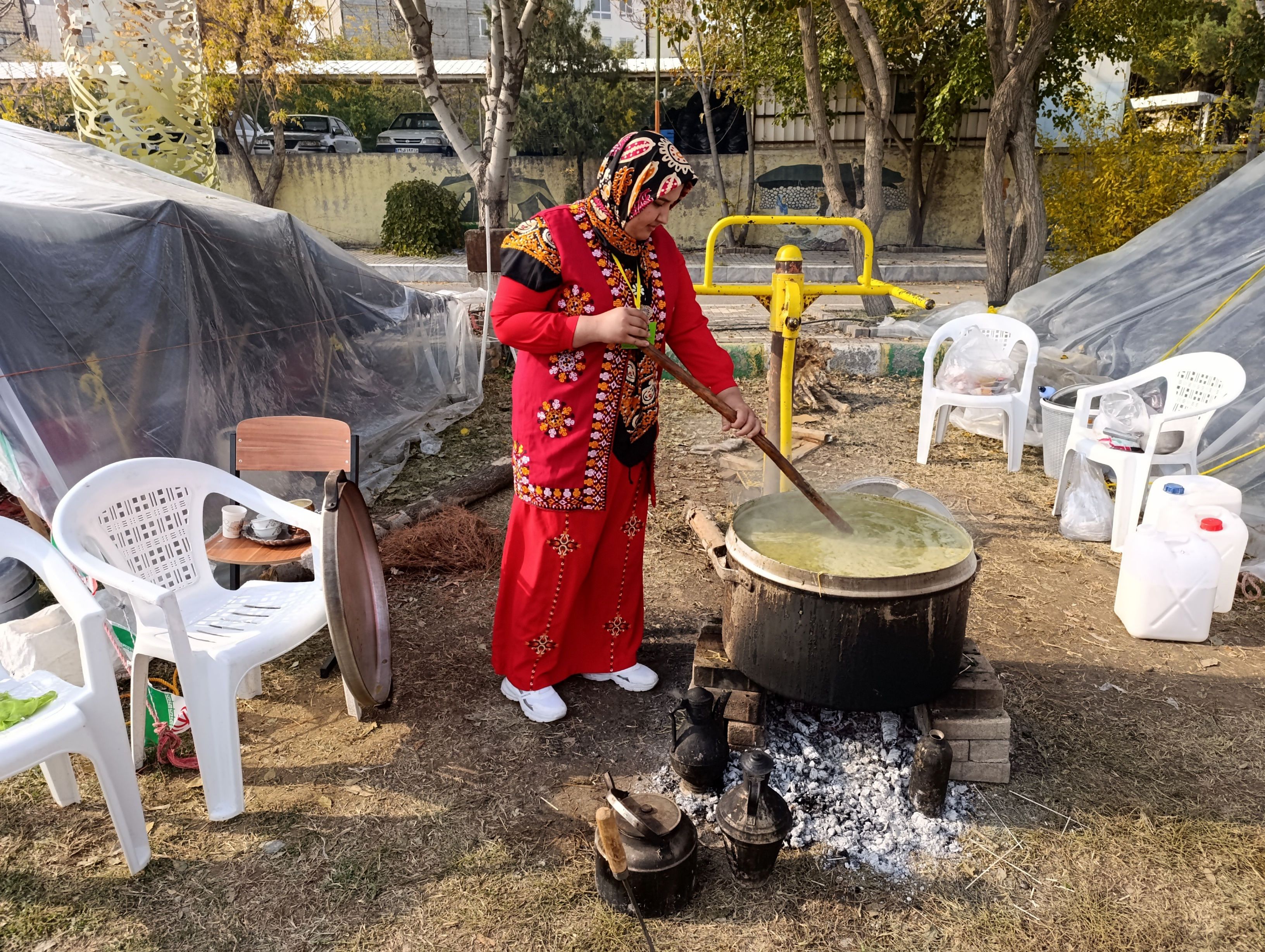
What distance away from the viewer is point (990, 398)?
5.73 metres

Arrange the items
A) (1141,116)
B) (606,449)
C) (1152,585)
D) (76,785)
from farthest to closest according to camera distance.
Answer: (1141,116) → (1152,585) → (606,449) → (76,785)

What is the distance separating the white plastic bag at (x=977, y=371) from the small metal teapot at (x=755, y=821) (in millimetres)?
4179

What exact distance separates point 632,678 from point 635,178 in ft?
6.27

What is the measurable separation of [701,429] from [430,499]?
99.3 inches

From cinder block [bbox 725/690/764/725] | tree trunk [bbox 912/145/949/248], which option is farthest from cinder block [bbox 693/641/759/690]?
tree trunk [bbox 912/145/949/248]

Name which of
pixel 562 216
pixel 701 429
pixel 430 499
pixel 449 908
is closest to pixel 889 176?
pixel 701 429

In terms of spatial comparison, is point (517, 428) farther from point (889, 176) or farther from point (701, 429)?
point (889, 176)

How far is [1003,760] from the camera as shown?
111 inches

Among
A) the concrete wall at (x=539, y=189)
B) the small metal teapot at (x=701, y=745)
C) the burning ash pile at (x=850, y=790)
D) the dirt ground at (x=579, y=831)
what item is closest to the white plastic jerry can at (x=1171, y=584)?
the dirt ground at (x=579, y=831)

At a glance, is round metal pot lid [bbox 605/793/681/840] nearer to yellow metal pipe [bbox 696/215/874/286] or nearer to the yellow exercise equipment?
the yellow exercise equipment

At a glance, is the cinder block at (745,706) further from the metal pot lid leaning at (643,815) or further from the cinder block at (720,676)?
the metal pot lid leaning at (643,815)

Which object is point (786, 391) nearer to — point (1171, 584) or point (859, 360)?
point (1171, 584)

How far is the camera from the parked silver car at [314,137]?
62.6 ft

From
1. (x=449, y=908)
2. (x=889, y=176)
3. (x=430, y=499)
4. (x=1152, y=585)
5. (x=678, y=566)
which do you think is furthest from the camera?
(x=889, y=176)
